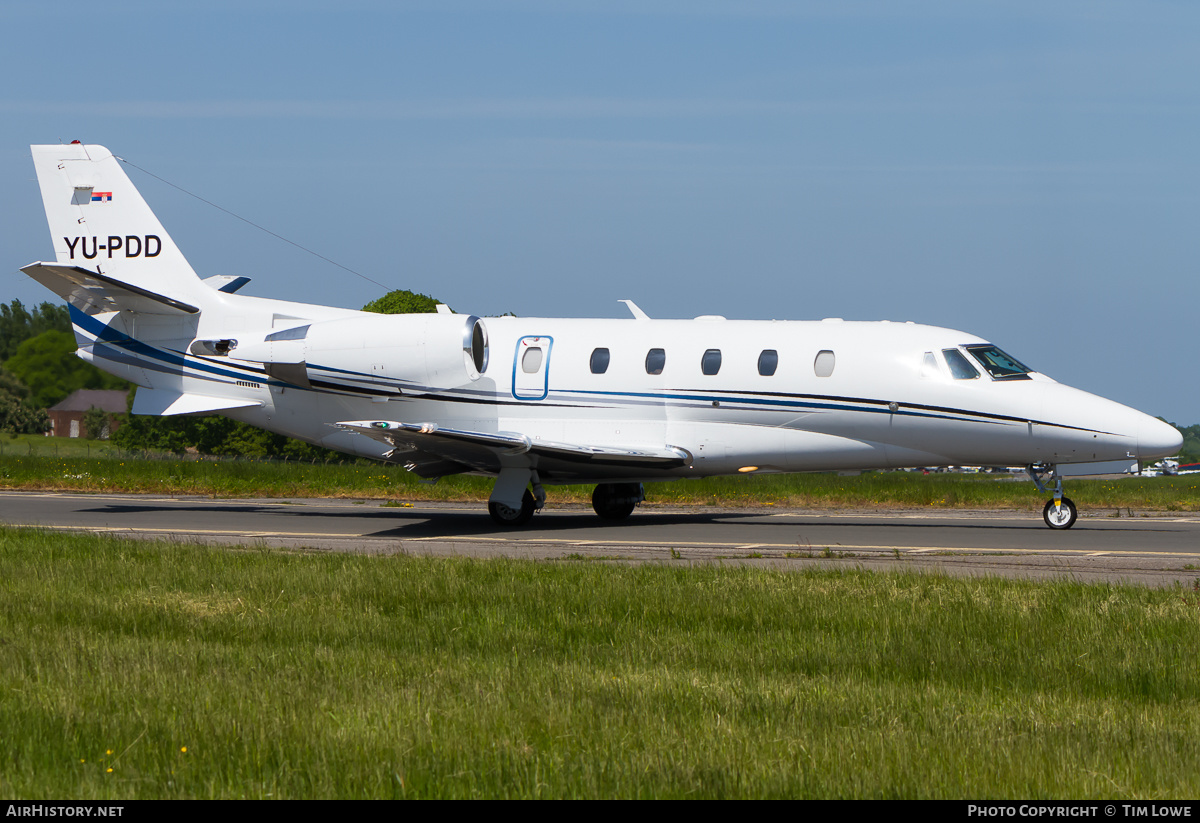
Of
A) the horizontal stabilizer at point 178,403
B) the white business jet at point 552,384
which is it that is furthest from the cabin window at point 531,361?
the horizontal stabilizer at point 178,403

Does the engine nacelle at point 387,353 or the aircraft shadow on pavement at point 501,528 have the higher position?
the engine nacelle at point 387,353

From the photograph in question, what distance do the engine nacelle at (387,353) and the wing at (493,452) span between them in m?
1.26

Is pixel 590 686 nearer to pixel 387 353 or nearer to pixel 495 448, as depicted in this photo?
pixel 495 448

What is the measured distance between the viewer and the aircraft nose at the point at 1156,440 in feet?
58.9

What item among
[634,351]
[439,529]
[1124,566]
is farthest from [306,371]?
[1124,566]

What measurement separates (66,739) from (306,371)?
604 inches

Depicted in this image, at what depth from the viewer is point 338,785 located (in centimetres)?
509

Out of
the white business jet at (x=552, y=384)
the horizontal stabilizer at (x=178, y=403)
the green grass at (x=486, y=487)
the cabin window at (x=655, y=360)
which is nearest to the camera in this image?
the white business jet at (x=552, y=384)

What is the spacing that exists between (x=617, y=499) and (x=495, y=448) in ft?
11.4

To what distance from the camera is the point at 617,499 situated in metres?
21.4

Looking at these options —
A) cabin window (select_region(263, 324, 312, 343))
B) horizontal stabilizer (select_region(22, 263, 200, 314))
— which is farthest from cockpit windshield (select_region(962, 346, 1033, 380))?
horizontal stabilizer (select_region(22, 263, 200, 314))

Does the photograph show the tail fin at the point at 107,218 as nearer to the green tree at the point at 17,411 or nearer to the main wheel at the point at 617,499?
the main wheel at the point at 617,499

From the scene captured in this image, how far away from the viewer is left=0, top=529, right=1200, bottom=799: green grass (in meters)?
5.17
